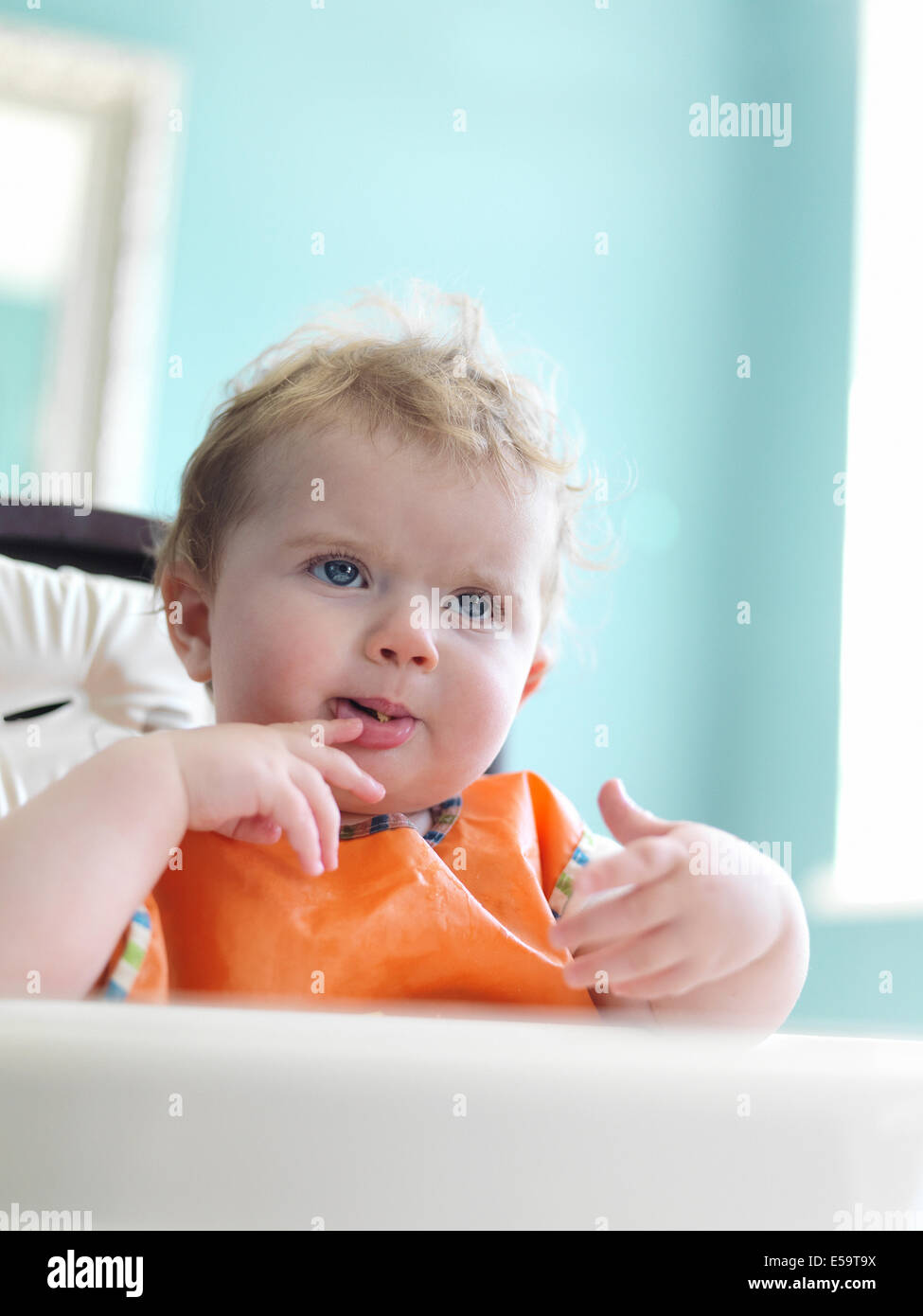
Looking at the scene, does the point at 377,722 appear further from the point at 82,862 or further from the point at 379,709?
the point at 82,862

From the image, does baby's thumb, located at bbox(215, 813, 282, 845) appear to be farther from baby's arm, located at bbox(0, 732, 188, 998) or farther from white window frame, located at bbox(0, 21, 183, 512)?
white window frame, located at bbox(0, 21, 183, 512)

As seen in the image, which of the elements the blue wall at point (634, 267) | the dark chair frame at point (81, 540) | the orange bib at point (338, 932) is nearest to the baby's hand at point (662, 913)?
the orange bib at point (338, 932)

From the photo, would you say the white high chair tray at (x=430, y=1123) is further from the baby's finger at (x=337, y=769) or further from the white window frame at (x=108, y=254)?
the white window frame at (x=108, y=254)

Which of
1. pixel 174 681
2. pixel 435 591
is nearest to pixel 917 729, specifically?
pixel 174 681

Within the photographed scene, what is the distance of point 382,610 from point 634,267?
252 cm

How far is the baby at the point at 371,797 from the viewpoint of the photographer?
22.2 inches

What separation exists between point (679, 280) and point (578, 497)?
7.48ft

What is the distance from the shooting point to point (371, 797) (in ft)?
2.10

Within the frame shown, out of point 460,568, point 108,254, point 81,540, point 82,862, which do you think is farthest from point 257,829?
point 108,254

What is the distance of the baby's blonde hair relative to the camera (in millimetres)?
805

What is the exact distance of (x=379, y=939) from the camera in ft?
2.23

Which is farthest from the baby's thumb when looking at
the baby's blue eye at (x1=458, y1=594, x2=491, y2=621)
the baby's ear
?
the baby's ear

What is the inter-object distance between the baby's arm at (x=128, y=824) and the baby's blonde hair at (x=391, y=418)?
24 centimetres
